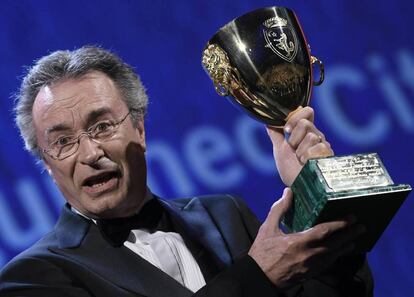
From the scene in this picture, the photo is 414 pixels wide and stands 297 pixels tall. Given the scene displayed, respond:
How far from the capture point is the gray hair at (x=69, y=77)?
71.2 inches

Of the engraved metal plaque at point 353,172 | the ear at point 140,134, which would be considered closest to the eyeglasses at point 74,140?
the ear at point 140,134

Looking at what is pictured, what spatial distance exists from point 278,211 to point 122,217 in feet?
1.64

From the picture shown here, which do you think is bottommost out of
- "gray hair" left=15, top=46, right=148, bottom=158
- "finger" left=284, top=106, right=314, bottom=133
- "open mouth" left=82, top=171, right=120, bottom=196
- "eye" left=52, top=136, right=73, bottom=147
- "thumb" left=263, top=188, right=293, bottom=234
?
"thumb" left=263, top=188, right=293, bottom=234

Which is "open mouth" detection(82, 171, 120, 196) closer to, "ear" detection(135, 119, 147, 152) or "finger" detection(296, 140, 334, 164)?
"ear" detection(135, 119, 147, 152)

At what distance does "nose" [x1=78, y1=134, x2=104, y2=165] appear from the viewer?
1722 mm

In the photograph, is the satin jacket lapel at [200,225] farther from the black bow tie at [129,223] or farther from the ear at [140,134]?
the ear at [140,134]

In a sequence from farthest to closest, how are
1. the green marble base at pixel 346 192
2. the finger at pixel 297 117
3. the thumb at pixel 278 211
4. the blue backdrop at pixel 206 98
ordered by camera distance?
1. the blue backdrop at pixel 206 98
2. the finger at pixel 297 117
3. the thumb at pixel 278 211
4. the green marble base at pixel 346 192

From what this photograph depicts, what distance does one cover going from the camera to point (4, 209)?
247 centimetres

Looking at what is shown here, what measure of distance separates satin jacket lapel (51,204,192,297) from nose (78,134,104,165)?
0.15 meters

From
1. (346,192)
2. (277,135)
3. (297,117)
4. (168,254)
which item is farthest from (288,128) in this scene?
(168,254)

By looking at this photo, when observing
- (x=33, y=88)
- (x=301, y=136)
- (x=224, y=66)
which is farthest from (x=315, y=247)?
(x=33, y=88)

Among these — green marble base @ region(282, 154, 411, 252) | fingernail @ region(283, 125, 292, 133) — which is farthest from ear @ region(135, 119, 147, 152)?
green marble base @ region(282, 154, 411, 252)

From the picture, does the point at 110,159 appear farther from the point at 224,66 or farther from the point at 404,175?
the point at 404,175

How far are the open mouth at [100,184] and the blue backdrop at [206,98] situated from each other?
797 mm
